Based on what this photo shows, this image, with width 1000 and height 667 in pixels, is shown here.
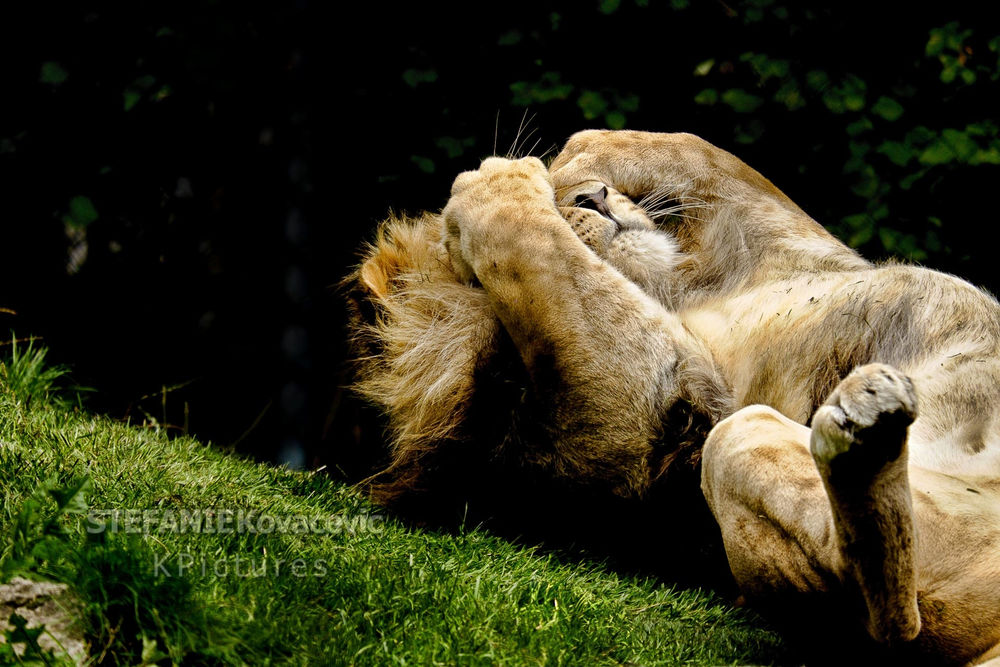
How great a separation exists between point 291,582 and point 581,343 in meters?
1.20

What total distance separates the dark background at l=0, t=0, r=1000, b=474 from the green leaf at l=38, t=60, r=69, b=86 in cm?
1

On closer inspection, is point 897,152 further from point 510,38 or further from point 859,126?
point 510,38

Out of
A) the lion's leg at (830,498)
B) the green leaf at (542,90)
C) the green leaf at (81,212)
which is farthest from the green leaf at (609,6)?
the lion's leg at (830,498)

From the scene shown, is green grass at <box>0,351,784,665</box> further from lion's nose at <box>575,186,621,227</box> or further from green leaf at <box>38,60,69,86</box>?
green leaf at <box>38,60,69,86</box>

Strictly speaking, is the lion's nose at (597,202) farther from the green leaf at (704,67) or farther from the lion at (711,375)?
the green leaf at (704,67)

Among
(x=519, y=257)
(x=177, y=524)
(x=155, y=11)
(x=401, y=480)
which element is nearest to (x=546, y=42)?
(x=155, y=11)

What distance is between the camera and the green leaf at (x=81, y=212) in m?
5.12

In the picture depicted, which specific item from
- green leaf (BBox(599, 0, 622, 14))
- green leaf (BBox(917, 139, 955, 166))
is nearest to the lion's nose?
green leaf (BBox(599, 0, 622, 14))

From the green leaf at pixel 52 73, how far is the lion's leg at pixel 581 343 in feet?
8.96

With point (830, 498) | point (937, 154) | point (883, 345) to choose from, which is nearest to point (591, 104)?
point (937, 154)

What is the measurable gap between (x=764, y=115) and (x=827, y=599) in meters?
3.11

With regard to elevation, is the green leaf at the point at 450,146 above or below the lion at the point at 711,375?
above

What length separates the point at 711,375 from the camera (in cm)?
343

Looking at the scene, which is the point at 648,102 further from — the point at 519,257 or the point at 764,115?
the point at 519,257
